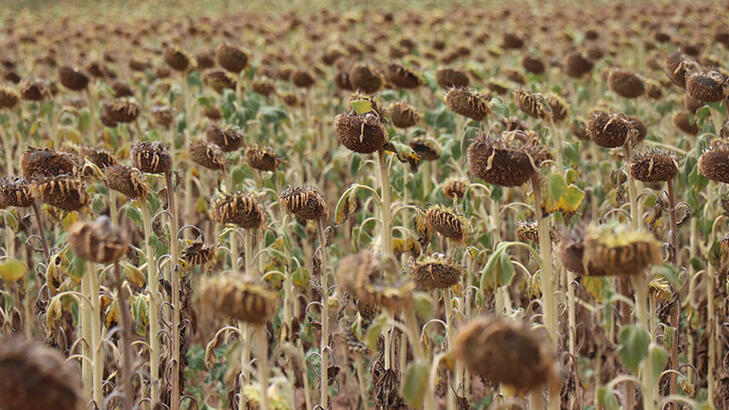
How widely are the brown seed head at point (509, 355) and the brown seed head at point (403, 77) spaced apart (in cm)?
349

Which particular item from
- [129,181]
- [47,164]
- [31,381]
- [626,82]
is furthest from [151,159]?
[626,82]

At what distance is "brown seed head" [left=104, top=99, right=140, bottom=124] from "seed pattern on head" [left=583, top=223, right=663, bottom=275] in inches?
154

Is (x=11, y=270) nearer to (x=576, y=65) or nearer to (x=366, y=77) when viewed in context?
(x=366, y=77)

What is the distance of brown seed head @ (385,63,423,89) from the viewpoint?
5.04m

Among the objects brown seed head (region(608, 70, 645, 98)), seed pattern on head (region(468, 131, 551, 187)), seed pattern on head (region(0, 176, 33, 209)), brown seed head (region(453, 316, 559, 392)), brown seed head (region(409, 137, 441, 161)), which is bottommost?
brown seed head (region(409, 137, 441, 161))

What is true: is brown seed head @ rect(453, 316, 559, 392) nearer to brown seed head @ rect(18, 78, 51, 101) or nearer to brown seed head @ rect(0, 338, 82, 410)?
brown seed head @ rect(0, 338, 82, 410)

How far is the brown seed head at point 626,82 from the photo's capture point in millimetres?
5043

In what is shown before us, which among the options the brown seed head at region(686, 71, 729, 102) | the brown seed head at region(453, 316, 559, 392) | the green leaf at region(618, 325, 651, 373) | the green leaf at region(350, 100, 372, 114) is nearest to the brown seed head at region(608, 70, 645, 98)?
the brown seed head at region(686, 71, 729, 102)

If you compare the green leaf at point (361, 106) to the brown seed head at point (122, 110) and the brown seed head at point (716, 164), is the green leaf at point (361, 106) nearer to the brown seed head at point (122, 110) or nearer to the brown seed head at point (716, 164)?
the brown seed head at point (716, 164)

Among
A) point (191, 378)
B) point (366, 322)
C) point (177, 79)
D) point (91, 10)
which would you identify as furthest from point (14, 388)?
point (91, 10)

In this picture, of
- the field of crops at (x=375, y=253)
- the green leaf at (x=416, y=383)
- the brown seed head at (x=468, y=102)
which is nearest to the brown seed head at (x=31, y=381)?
the field of crops at (x=375, y=253)

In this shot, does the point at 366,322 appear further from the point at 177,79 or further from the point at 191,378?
the point at 177,79

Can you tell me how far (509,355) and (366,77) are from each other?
333 centimetres

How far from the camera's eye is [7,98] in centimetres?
520
